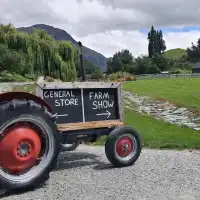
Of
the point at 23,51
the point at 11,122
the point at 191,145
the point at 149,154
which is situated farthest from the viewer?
the point at 23,51

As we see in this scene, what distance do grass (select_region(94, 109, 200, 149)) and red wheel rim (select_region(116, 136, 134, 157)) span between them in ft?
7.03

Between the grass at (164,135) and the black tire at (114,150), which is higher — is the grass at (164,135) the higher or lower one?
the lower one

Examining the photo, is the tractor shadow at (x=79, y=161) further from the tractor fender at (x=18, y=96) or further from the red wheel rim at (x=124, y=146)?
the tractor fender at (x=18, y=96)

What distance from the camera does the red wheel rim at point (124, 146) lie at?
7.54 meters

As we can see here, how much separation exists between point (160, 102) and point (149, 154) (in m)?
12.9

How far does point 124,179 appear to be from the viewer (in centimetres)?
656

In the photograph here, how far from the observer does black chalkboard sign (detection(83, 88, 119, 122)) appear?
7.57 m

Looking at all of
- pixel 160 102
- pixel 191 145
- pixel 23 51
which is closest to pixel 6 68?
pixel 23 51

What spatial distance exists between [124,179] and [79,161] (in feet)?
5.58

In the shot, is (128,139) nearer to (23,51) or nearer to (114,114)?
(114,114)

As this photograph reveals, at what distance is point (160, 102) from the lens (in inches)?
840

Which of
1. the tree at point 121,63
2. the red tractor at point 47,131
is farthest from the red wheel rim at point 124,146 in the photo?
the tree at point 121,63

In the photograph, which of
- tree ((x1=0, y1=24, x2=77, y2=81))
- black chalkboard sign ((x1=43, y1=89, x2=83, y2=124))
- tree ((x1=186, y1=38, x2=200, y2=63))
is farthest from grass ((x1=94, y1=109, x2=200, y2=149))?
tree ((x1=186, y1=38, x2=200, y2=63))

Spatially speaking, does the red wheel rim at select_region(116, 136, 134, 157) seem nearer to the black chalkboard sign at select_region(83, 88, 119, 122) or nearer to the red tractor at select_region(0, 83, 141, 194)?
the red tractor at select_region(0, 83, 141, 194)
